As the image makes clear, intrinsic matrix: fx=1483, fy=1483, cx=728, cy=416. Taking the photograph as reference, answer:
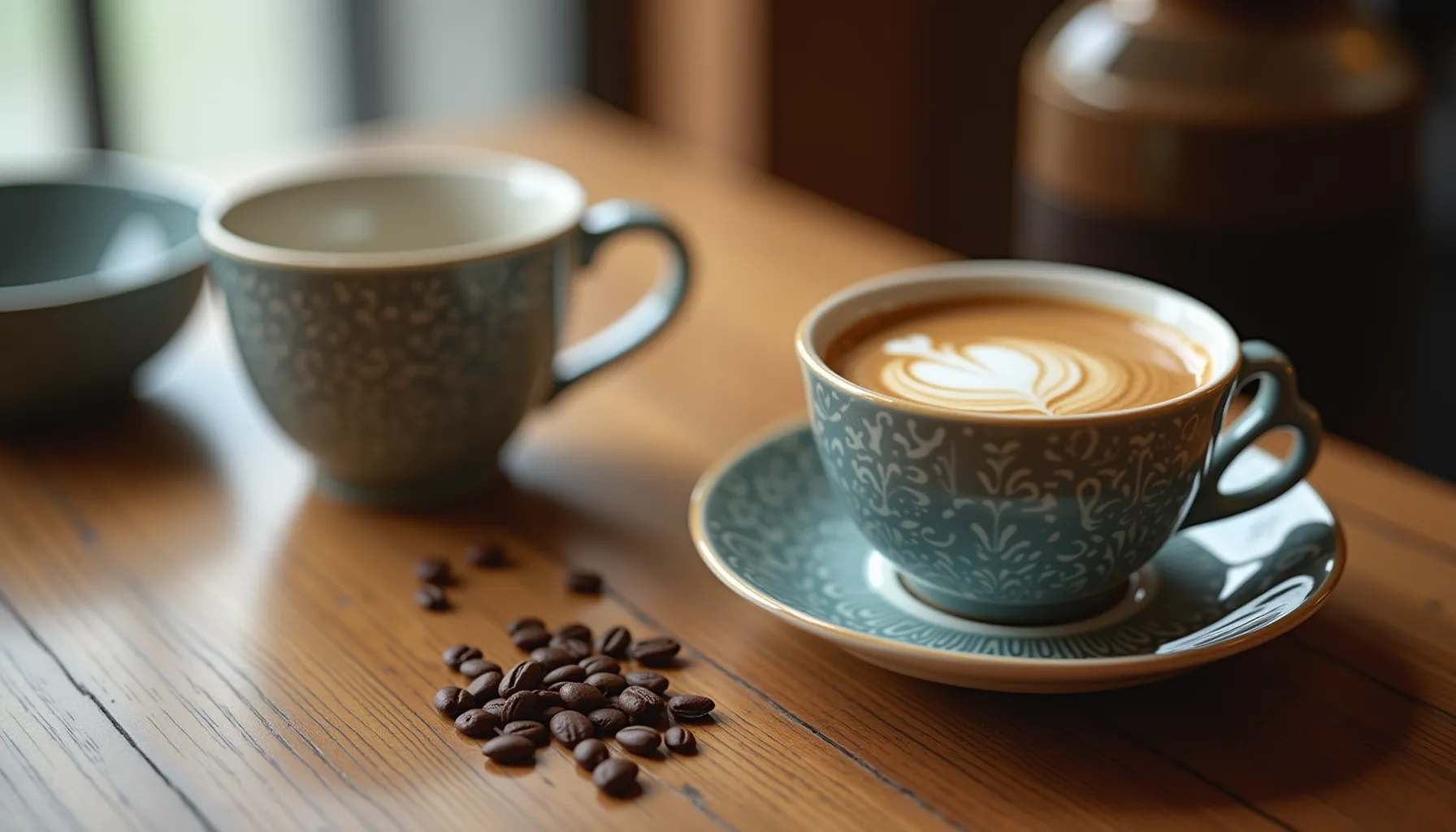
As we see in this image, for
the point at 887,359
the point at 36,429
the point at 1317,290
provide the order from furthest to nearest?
1. the point at 1317,290
2. the point at 36,429
3. the point at 887,359

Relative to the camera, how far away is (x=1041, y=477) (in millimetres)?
641

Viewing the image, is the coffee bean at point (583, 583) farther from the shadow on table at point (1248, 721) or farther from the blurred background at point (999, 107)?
the blurred background at point (999, 107)

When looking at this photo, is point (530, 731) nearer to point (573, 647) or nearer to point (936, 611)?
point (573, 647)

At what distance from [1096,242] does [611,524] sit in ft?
1.74

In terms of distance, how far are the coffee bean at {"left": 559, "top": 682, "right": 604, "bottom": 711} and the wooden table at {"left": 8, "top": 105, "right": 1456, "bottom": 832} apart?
0.03 meters

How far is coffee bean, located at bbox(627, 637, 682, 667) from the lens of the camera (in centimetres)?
72

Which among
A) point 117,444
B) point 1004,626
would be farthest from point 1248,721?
point 117,444

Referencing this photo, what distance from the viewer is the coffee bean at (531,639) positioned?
0.73 m

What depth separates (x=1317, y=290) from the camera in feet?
3.70

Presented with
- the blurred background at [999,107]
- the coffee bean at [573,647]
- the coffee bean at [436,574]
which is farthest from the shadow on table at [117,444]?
the blurred background at [999,107]

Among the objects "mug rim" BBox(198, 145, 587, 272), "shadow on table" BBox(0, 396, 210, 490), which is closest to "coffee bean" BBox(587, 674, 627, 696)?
"mug rim" BBox(198, 145, 587, 272)

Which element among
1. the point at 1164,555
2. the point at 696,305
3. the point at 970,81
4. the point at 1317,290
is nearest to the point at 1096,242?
the point at 1317,290

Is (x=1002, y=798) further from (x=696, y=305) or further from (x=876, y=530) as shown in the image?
(x=696, y=305)

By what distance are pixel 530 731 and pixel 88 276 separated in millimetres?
615
